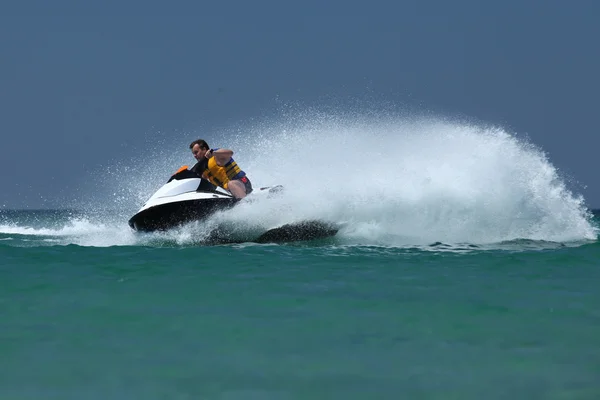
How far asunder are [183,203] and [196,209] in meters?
0.24

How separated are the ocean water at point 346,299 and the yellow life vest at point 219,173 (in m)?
0.92

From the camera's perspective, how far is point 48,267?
846 cm

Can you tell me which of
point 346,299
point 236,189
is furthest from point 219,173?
point 346,299

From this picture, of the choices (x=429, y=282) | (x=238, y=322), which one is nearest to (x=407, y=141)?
(x=429, y=282)

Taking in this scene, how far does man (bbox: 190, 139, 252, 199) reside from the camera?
471 inches

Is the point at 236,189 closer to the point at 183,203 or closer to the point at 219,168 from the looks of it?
the point at 219,168

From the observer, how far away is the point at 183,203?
11.2m

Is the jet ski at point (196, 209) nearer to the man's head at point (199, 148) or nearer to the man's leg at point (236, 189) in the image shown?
the man's leg at point (236, 189)

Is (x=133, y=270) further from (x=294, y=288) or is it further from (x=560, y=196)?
(x=560, y=196)

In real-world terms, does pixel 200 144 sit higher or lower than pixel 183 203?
higher

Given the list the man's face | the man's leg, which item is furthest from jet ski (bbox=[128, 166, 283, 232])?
the man's face

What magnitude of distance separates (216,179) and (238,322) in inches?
272

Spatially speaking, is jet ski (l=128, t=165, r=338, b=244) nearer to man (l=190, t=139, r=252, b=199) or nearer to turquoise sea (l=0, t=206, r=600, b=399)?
man (l=190, t=139, r=252, b=199)

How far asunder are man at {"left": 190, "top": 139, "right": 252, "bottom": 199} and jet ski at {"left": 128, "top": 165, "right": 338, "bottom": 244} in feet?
0.93
